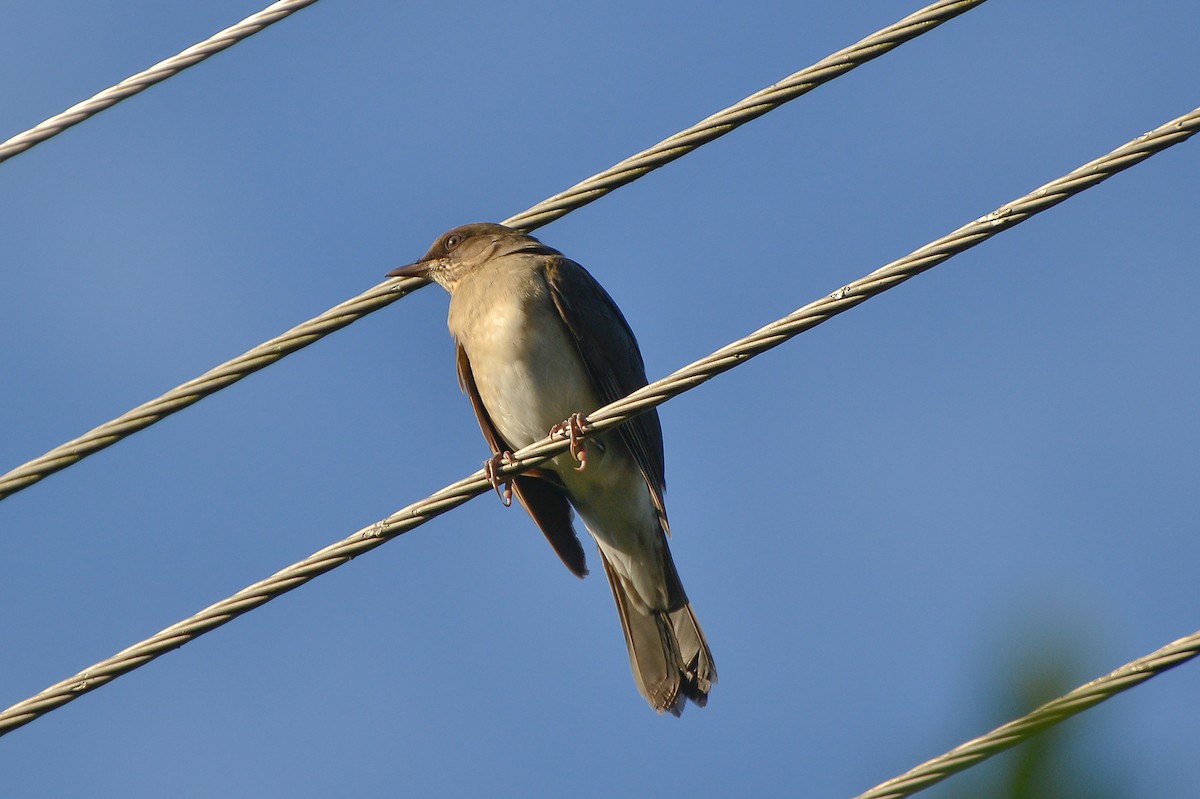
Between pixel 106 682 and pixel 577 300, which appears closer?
pixel 106 682

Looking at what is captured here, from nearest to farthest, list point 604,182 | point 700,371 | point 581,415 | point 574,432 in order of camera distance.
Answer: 1. point 700,371
2. point 604,182
3. point 574,432
4. point 581,415

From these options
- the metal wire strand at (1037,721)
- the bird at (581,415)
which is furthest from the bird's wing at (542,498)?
the metal wire strand at (1037,721)

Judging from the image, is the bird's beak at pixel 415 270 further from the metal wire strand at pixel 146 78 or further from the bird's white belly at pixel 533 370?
the metal wire strand at pixel 146 78

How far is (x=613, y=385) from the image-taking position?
7215 millimetres

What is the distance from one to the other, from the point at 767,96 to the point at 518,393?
2964 millimetres

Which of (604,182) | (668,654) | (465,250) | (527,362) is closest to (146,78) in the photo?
(604,182)

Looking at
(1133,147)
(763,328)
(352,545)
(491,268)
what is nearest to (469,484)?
(352,545)

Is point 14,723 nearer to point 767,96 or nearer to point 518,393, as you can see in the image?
point 767,96

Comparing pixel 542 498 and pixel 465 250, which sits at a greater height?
pixel 465 250

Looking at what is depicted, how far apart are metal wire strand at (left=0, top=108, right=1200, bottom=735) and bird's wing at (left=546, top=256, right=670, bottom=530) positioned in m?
2.57

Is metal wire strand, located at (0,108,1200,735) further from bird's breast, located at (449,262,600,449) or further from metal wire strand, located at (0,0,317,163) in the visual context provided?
bird's breast, located at (449,262,600,449)

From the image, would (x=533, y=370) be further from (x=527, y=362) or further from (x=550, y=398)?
(x=550, y=398)

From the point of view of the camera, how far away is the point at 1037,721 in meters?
1.73

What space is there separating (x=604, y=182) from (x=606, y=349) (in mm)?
2517
